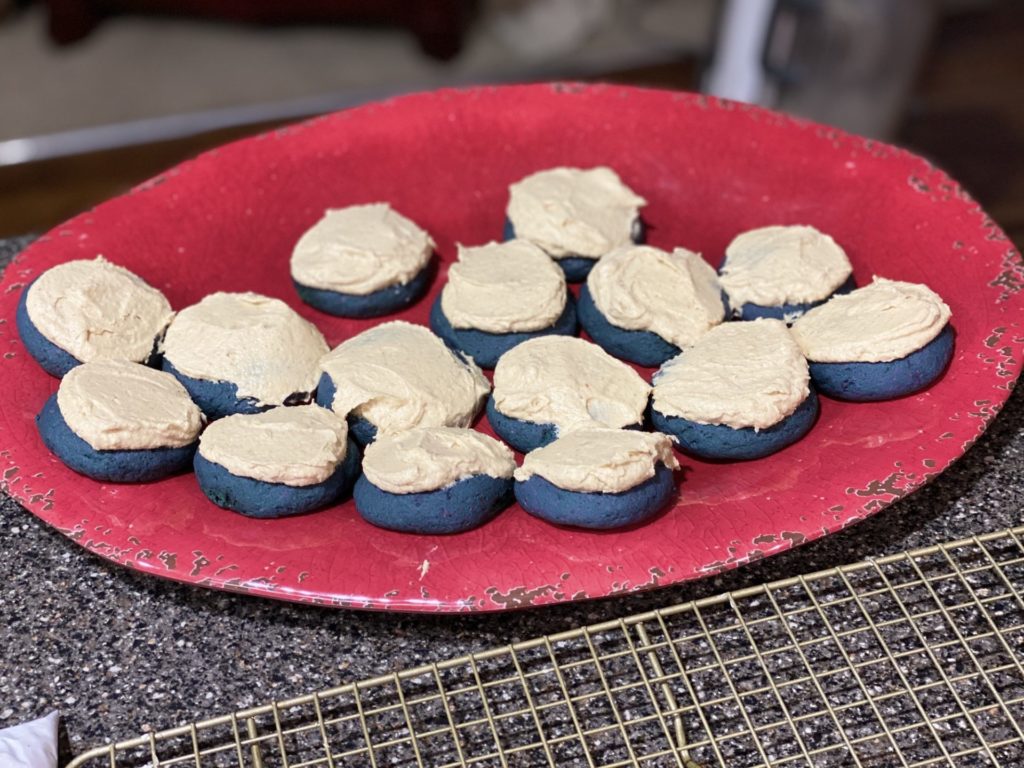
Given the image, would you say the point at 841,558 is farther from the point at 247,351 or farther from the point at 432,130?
the point at 432,130

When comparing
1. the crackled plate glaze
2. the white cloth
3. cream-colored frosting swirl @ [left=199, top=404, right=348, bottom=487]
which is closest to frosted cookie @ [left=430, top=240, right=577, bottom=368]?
the crackled plate glaze

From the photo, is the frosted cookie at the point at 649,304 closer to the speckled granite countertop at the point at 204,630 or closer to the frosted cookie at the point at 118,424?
the speckled granite countertop at the point at 204,630

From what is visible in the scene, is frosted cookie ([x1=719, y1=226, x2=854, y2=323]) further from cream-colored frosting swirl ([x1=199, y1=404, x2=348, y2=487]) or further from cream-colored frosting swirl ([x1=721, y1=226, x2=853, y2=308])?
cream-colored frosting swirl ([x1=199, y1=404, x2=348, y2=487])

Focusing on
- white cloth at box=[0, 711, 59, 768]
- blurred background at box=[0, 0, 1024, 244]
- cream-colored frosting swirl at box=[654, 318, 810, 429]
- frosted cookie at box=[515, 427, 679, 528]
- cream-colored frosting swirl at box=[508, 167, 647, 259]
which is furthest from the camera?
blurred background at box=[0, 0, 1024, 244]

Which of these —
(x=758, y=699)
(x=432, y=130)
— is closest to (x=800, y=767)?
(x=758, y=699)

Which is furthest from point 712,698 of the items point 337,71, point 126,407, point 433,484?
point 337,71
